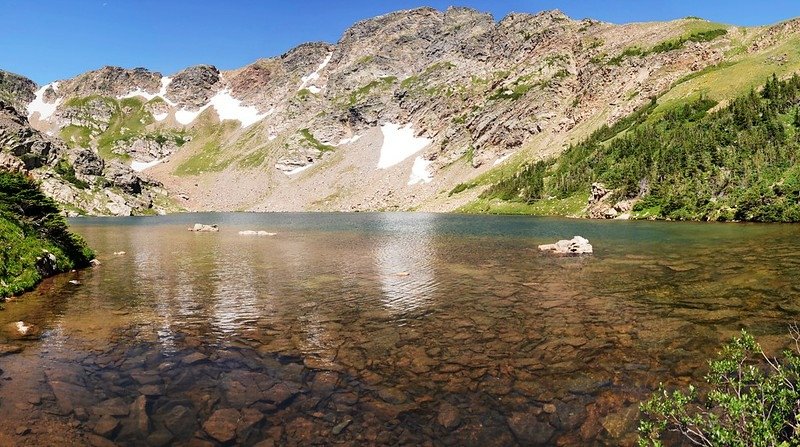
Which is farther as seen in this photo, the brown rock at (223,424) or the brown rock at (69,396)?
the brown rock at (69,396)

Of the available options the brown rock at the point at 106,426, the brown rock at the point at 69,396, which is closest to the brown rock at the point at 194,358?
the brown rock at the point at 69,396

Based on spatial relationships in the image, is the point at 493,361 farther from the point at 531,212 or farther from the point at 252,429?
the point at 531,212

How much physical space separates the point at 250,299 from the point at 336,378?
43.0ft

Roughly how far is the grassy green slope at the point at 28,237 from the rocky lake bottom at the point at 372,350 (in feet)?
5.52

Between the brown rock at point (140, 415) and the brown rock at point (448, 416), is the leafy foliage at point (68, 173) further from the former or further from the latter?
the brown rock at point (448, 416)

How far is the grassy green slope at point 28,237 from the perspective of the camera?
26.2 metres

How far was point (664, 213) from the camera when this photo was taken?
3509 inches

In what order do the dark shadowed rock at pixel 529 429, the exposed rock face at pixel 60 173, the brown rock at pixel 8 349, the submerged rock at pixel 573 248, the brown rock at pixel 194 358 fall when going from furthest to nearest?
the exposed rock face at pixel 60 173 → the submerged rock at pixel 573 248 → the brown rock at pixel 8 349 → the brown rock at pixel 194 358 → the dark shadowed rock at pixel 529 429

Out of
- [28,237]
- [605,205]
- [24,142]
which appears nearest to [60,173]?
[24,142]

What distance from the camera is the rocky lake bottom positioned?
10.7 metres

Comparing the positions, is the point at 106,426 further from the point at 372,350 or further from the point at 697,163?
the point at 697,163

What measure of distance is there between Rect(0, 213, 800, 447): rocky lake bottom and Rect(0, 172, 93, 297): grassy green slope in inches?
66.2

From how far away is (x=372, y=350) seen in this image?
16031mm

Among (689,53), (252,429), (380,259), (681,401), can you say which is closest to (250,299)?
(252,429)
